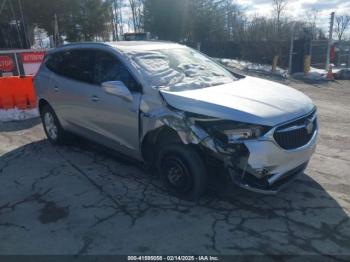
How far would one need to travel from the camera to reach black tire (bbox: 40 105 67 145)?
6239 millimetres

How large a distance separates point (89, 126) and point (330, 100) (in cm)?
766

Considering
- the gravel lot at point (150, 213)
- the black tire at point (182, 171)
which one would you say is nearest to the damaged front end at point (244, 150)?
the black tire at point (182, 171)

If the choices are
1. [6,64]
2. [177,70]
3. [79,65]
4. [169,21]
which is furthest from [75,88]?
[169,21]

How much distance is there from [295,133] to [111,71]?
8.23 feet

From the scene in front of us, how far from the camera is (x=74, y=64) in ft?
18.5

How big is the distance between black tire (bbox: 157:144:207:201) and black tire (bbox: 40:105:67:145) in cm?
263

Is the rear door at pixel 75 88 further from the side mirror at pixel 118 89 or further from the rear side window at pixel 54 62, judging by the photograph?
the side mirror at pixel 118 89

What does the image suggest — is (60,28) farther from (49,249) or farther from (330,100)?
(49,249)

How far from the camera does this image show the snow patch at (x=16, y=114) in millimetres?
8688

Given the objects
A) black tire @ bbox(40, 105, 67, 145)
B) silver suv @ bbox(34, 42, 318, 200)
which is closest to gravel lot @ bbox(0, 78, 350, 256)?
silver suv @ bbox(34, 42, 318, 200)

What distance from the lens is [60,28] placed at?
103 ft

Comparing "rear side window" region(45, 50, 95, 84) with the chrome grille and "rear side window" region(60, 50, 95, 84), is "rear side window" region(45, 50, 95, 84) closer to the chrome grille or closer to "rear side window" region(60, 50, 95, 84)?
"rear side window" region(60, 50, 95, 84)

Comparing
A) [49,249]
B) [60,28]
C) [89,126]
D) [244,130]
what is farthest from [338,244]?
[60,28]

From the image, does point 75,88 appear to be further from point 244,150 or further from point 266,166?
point 266,166
